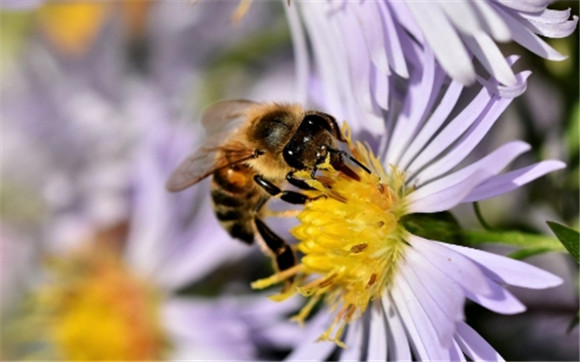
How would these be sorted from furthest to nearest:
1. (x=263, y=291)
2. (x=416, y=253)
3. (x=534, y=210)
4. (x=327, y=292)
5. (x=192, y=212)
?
(x=192, y=212), (x=263, y=291), (x=534, y=210), (x=327, y=292), (x=416, y=253)

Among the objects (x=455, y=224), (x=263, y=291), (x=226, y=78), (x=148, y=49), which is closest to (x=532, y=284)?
(x=455, y=224)

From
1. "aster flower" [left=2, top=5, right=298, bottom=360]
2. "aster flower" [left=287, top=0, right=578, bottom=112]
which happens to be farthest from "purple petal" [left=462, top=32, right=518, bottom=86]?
"aster flower" [left=2, top=5, right=298, bottom=360]

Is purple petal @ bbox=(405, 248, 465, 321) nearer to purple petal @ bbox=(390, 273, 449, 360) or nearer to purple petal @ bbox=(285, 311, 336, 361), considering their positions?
purple petal @ bbox=(390, 273, 449, 360)


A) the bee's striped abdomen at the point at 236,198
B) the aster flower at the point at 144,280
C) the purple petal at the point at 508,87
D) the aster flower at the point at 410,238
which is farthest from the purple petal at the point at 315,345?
the purple petal at the point at 508,87

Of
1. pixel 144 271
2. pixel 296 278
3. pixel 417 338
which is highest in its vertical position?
pixel 144 271

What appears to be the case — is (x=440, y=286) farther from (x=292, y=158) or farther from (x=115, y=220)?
(x=115, y=220)

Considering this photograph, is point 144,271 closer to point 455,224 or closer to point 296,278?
point 296,278

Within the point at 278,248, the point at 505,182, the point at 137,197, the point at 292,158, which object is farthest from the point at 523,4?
the point at 137,197
